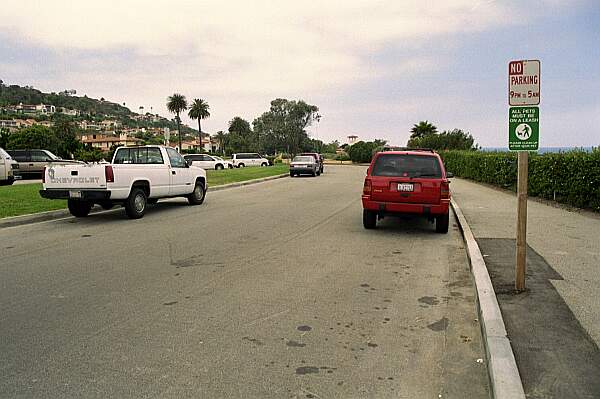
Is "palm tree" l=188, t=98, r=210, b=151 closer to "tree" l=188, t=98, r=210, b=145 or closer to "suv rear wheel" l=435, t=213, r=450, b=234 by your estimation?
"tree" l=188, t=98, r=210, b=145

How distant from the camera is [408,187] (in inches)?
406

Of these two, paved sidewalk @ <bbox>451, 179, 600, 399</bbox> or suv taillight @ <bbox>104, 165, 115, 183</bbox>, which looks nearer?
paved sidewalk @ <bbox>451, 179, 600, 399</bbox>

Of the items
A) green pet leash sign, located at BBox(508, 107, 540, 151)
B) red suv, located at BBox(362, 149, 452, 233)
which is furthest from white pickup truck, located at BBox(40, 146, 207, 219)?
green pet leash sign, located at BBox(508, 107, 540, 151)

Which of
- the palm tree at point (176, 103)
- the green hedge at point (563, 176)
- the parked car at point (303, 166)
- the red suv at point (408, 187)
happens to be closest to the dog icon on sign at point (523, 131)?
the red suv at point (408, 187)

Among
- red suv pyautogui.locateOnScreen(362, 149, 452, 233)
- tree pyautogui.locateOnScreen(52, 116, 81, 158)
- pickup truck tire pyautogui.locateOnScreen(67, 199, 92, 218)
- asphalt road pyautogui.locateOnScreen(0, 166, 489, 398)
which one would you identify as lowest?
asphalt road pyautogui.locateOnScreen(0, 166, 489, 398)

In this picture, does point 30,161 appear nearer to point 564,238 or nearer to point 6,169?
point 6,169

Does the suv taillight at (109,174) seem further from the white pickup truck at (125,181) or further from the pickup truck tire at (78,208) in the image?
the pickup truck tire at (78,208)

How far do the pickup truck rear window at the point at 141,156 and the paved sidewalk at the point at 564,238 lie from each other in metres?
8.21

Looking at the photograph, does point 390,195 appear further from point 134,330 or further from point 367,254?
point 134,330

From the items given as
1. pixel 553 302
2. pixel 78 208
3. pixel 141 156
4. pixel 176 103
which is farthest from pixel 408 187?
pixel 176 103

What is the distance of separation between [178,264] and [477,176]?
2295 cm

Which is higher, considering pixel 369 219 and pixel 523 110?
pixel 523 110

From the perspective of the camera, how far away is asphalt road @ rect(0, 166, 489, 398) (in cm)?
387

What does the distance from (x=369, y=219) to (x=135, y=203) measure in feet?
18.3
